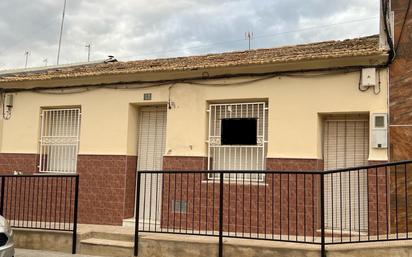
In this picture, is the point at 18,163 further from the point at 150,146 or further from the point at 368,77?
the point at 368,77

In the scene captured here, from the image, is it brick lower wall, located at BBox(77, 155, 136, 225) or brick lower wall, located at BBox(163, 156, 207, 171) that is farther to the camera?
brick lower wall, located at BBox(77, 155, 136, 225)

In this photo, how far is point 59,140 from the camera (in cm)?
1010

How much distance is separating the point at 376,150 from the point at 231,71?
2.85 m

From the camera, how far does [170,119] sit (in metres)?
9.00

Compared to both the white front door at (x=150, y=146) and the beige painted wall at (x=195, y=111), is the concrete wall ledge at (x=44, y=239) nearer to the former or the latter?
the white front door at (x=150, y=146)

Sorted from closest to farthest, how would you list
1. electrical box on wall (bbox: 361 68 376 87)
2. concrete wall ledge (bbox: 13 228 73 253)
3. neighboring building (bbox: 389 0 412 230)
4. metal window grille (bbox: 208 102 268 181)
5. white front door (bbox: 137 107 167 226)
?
neighboring building (bbox: 389 0 412 230)
electrical box on wall (bbox: 361 68 376 87)
concrete wall ledge (bbox: 13 228 73 253)
metal window grille (bbox: 208 102 268 181)
white front door (bbox: 137 107 167 226)

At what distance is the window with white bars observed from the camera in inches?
392

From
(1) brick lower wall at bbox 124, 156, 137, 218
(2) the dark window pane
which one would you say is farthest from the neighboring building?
(1) brick lower wall at bbox 124, 156, 137, 218

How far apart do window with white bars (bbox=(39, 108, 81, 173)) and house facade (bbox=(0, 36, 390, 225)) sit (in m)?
0.02

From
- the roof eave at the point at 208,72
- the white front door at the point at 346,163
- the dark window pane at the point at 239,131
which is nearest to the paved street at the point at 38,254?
the dark window pane at the point at 239,131

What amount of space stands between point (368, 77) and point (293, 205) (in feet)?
7.83

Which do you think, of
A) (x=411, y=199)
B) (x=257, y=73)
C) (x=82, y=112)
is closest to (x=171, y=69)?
(x=257, y=73)

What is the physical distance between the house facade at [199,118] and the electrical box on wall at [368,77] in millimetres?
16

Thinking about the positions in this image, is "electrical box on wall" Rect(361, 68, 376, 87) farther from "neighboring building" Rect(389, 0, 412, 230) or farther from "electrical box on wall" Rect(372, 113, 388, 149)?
"electrical box on wall" Rect(372, 113, 388, 149)
